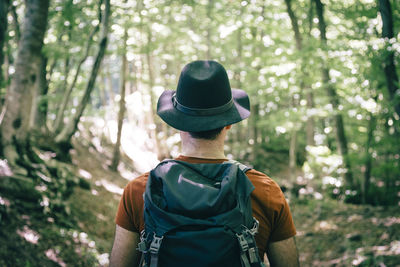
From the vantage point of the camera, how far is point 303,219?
991 cm

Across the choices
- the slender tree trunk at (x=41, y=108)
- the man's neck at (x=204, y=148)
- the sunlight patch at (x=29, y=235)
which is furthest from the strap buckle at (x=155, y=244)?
the slender tree trunk at (x=41, y=108)

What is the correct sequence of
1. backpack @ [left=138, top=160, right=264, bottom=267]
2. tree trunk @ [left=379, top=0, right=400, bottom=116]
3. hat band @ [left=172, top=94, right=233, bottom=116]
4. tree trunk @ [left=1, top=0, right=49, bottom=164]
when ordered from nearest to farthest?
backpack @ [left=138, top=160, right=264, bottom=267]
hat band @ [left=172, top=94, right=233, bottom=116]
tree trunk @ [left=379, top=0, right=400, bottom=116]
tree trunk @ [left=1, top=0, right=49, bottom=164]

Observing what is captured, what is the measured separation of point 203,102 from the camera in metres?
1.80

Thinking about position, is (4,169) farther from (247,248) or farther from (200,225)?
(247,248)

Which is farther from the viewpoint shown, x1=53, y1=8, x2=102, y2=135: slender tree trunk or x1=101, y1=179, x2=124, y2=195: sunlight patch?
x1=101, y1=179, x2=124, y2=195: sunlight patch

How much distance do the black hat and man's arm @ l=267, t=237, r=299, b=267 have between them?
732mm

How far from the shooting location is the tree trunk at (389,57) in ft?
17.9

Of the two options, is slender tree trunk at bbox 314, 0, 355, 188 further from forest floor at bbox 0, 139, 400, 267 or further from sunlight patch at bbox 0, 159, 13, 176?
sunlight patch at bbox 0, 159, 13, 176

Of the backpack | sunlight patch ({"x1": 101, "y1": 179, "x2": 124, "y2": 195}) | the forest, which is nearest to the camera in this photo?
the backpack

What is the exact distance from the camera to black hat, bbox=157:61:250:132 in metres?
1.74

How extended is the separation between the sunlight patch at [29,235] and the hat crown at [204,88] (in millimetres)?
4498

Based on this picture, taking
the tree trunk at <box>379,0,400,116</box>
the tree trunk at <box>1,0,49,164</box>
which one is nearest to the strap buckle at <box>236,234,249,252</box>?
the tree trunk at <box>379,0,400,116</box>

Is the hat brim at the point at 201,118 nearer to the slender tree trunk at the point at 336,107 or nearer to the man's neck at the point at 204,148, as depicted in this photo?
the man's neck at the point at 204,148

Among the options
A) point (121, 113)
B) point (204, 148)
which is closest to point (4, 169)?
point (204, 148)
